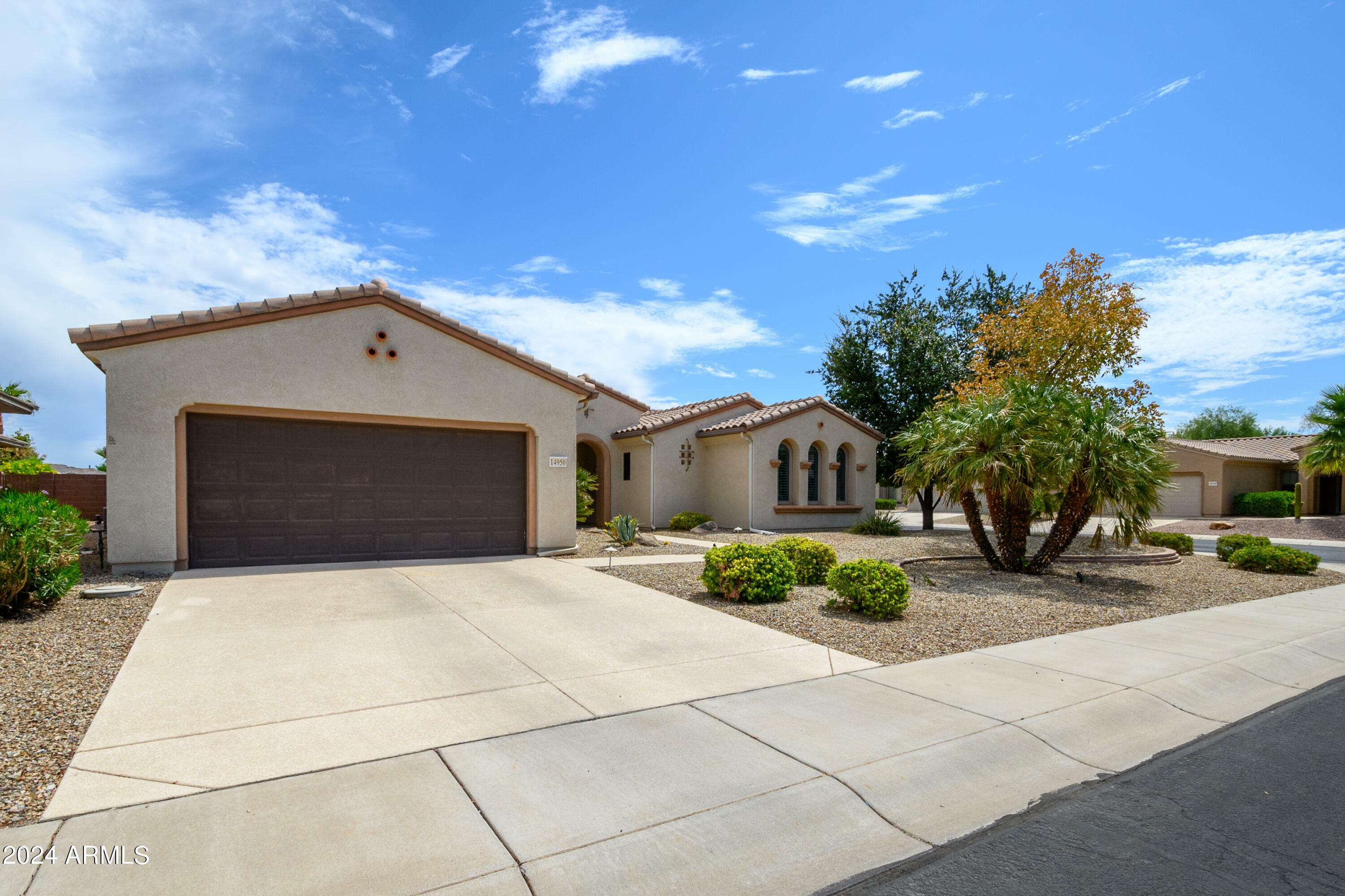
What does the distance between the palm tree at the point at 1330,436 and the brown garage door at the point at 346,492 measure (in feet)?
94.9

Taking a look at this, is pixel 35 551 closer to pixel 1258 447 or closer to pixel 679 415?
pixel 679 415

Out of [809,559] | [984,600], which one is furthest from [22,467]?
[984,600]

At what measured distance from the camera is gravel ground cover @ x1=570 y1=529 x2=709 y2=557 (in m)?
14.9

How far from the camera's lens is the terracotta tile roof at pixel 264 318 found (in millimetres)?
10445

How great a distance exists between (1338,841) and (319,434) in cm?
1279

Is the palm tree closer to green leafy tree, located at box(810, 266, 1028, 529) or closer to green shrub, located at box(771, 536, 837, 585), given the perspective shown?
green leafy tree, located at box(810, 266, 1028, 529)

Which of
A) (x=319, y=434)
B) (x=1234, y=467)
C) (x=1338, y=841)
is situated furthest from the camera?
(x=1234, y=467)

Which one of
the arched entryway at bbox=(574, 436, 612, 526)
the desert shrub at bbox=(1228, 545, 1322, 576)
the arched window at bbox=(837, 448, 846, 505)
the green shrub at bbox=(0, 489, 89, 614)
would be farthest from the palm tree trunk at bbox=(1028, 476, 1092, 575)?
the green shrub at bbox=(0, 489, 89, 614)

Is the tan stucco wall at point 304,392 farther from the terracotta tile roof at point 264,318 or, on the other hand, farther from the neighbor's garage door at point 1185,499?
the neighbor's garage door at point 1185,499

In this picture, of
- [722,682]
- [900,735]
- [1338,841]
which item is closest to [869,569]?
[722,682]

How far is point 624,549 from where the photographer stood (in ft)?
52.2

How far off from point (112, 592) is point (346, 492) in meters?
3.81

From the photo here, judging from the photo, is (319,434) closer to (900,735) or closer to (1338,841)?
(900,735)

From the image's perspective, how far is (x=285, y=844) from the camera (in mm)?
3553
